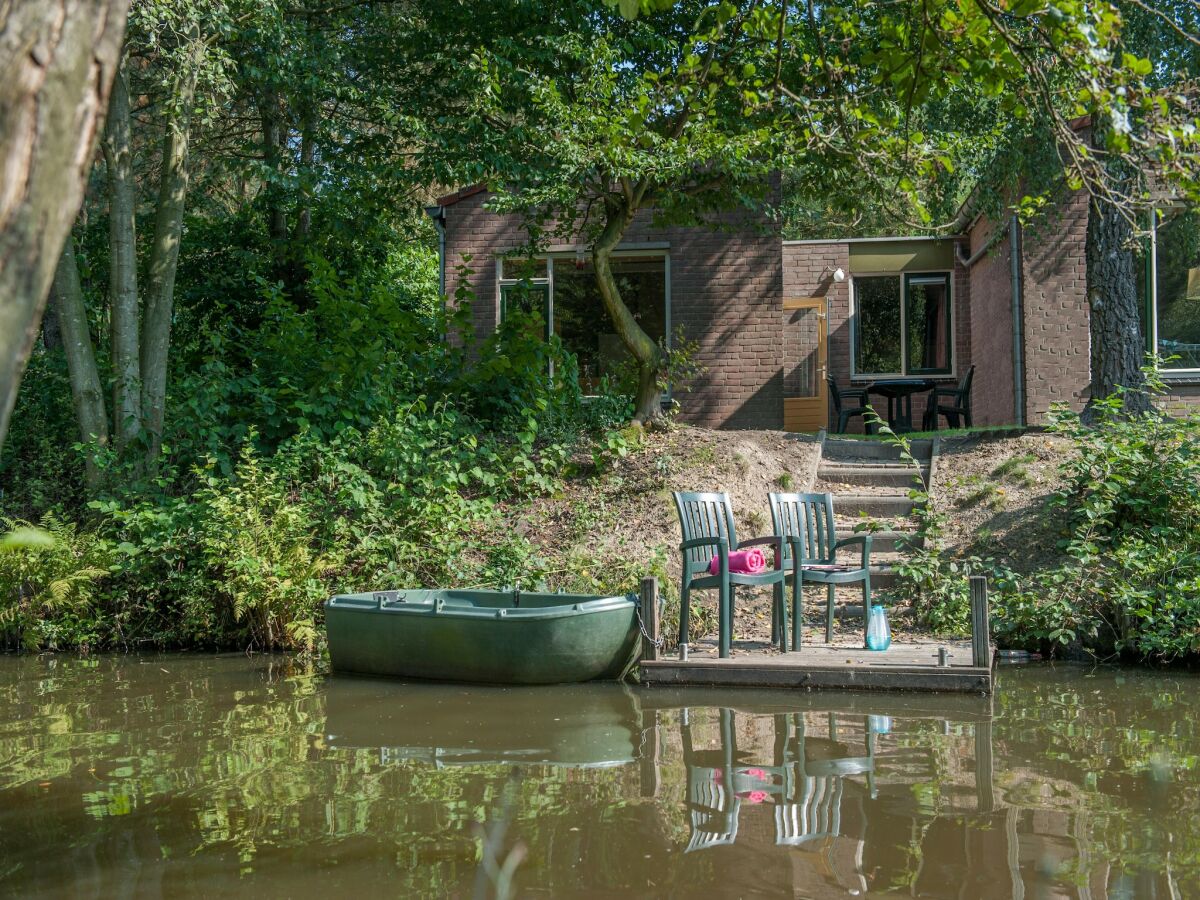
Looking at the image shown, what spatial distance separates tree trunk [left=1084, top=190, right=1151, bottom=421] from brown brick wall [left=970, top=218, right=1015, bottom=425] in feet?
11.5

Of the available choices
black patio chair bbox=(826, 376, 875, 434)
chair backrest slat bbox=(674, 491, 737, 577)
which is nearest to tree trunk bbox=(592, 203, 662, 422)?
black patio chair bbox=(826, 376, 875, 434)

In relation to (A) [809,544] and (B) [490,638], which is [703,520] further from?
(B) [490,638]

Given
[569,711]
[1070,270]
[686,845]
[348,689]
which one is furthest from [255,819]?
[1070,270]

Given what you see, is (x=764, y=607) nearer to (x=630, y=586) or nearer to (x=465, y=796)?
(x=630, y=586)

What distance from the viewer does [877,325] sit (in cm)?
2198

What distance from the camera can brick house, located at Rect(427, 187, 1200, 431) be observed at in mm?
16109

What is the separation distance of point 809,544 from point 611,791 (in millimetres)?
4188

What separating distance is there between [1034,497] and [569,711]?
623 cm

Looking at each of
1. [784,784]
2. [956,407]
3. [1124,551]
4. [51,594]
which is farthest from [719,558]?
[956,407]

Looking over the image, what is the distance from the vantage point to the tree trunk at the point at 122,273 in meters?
12.8

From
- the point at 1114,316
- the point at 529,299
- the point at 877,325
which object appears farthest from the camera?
the point at 877,325

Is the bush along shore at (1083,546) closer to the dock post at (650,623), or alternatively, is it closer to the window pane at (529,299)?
the dock post at (650,623)

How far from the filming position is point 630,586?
10.2 metres

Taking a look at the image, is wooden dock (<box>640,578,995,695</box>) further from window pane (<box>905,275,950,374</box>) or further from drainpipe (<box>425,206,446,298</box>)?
window pane (<box>905,275,950,374</box>)
